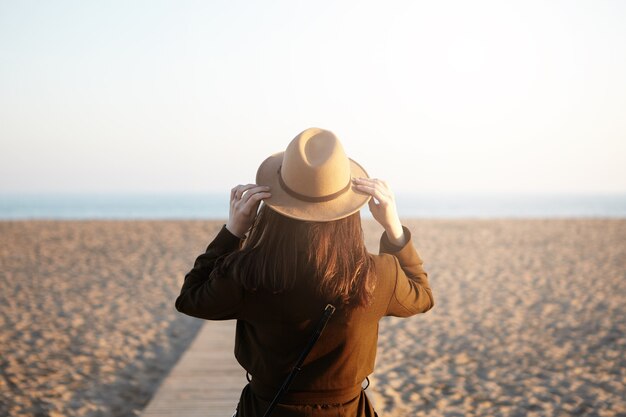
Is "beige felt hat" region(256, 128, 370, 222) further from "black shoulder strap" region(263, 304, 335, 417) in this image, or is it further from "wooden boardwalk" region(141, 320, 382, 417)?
"wooden boardwalk" region(141, 320, 382, 417)

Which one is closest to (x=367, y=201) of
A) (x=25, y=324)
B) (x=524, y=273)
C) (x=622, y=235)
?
(x=25, y=324)

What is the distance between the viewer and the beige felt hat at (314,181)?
176 centimetres

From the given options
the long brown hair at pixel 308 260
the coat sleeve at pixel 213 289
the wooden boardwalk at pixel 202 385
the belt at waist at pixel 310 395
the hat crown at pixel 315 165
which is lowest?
the wooden boardwalk at pixel 202 385

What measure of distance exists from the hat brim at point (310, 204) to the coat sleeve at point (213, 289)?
0.19m

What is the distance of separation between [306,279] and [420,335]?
7.23 m

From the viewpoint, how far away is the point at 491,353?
25.4ft

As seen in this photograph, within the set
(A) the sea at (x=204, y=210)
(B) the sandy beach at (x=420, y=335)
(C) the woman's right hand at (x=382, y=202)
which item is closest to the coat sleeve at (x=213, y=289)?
(C) the woman's right hand at (x=382, y=202)

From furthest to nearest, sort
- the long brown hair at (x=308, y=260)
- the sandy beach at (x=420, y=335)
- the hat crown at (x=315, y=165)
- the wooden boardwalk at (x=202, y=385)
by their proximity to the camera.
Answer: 1. the sandy beach at (x=420, y=335)
2. the wooden boardwalk at (x=202, y=385)
3. the hat crown at (x=315, y=165)
4. the long brown hair at (x=308, y=260)

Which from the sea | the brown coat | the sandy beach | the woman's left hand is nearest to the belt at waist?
the brown coat

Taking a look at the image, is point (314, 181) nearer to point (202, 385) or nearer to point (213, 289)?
point (213, 289)

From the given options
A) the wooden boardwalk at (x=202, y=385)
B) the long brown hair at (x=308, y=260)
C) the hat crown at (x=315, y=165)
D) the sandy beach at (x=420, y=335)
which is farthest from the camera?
the sandy beach at (x=420, y=335)

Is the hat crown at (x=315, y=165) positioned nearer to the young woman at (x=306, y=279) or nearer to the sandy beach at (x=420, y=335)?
the young woman at (x=306, y=279)

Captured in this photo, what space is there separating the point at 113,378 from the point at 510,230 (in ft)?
67.0

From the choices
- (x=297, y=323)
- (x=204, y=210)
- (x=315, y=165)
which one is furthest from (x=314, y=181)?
(x=204, y=210)
